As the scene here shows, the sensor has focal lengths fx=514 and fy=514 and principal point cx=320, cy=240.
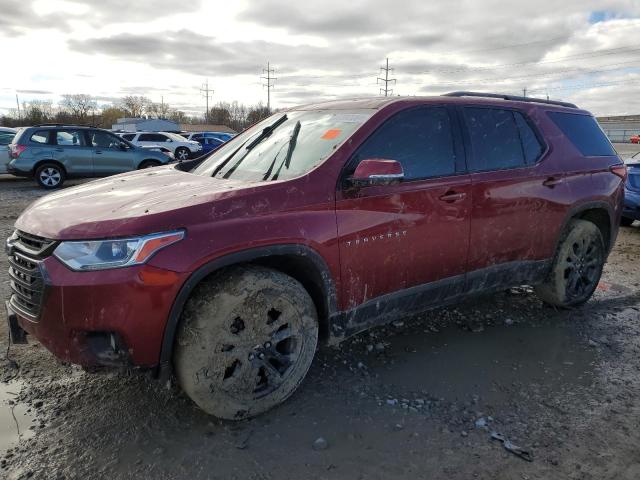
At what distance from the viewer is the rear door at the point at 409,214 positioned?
10.2 feet

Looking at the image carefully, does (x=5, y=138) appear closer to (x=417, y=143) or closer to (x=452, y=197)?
(x=417, y=143)

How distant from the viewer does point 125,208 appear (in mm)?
2705

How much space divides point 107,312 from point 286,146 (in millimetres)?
1653

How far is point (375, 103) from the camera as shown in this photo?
3525 mm

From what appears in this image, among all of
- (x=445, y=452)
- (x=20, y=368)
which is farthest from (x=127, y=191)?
(x=445, y=452)

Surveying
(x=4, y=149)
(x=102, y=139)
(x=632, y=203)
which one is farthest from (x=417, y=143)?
(x=4, y=149)

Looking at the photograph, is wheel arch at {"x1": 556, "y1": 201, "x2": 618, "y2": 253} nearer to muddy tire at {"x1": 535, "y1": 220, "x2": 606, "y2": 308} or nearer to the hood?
muddy tire at {"x1": 535, "y1": 220, "x2": 606, "y2": 308}

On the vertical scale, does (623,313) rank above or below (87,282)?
below

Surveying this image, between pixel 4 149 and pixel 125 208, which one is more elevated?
pixel 4 149

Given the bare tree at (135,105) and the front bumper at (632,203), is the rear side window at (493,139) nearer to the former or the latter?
the front bumper at (632,203)

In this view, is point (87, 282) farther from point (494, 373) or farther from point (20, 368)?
point (494, 373)

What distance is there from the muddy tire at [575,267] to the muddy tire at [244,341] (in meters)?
2.54

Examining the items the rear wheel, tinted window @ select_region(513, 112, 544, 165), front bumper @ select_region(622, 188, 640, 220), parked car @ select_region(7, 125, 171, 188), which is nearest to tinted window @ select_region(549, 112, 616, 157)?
tinted window @ select_region(513, 112, 544, 165)

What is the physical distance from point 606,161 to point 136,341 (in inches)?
170
